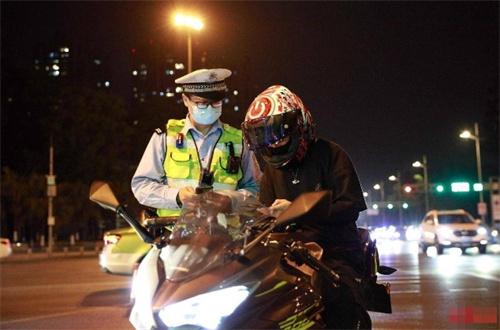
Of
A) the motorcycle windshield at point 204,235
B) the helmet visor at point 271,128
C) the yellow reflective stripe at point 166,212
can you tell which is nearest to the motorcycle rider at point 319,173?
the helmet visor at point 271,128

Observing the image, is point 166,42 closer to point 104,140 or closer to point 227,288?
point 104,140

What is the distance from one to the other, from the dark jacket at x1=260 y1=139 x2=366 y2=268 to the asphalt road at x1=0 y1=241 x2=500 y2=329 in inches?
196

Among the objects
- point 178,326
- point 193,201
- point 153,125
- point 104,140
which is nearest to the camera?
point 178,326

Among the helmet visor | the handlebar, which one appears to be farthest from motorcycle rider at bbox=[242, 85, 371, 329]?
the handlebar

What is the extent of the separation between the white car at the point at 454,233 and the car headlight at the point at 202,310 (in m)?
25.6

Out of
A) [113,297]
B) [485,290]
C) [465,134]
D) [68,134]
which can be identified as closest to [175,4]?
[113,297]

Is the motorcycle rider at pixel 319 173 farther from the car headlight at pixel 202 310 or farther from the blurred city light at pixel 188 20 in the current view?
the blurred city light at pixel 188 20

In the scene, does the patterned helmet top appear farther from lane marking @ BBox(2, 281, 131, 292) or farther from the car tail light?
lane marking @ BBox(2, 281, 131, 292)

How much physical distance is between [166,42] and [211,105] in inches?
1890

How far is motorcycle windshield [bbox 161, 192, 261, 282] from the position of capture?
2895 millimetres

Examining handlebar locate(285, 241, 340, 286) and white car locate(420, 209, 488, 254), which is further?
white car locate(420, 209, 488, 254)

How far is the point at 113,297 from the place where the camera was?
1348 centimetres

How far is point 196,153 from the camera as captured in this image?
4691 mm

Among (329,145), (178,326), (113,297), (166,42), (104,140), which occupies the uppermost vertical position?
(166,42)
